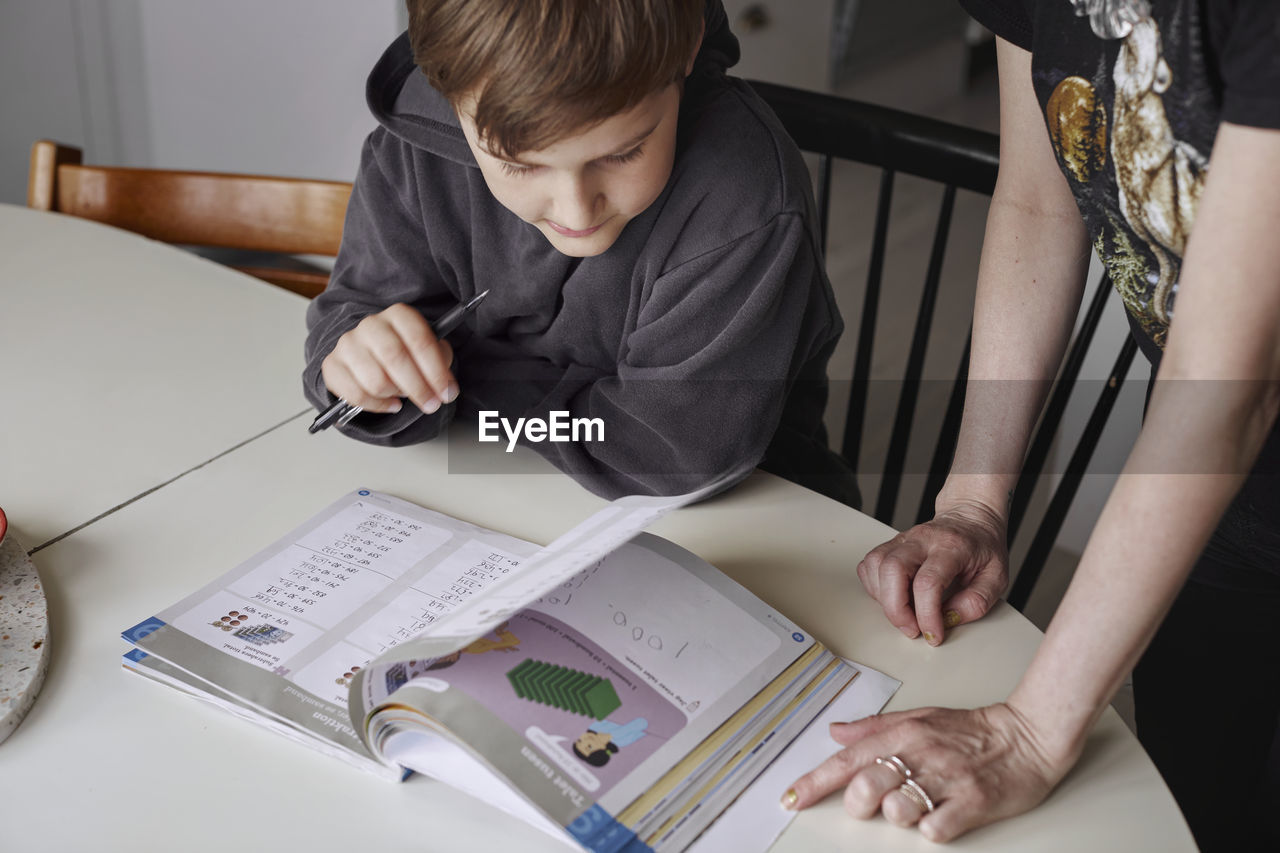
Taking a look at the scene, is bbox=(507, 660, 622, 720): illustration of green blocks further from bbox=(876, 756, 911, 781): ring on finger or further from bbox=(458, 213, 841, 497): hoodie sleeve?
bbox=(458, 213, 841, 497): hoodie sleeve

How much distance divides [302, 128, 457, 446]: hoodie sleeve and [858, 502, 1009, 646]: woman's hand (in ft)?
1.42

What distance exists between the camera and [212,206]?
1476 mm

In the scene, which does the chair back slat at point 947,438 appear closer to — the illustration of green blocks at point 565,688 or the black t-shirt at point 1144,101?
the black t-shirt at point 1144,101

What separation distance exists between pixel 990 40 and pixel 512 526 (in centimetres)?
370

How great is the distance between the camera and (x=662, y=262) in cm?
98

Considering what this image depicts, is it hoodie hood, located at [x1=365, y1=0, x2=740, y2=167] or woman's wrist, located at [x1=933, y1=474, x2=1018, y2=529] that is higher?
hoodie hood, located at [x1=365, y1=0, x2=740, y2=167]

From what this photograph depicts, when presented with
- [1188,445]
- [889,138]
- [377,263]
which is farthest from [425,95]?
[1188,445]

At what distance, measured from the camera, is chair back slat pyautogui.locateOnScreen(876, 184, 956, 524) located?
1.21m

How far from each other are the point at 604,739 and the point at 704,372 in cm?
38

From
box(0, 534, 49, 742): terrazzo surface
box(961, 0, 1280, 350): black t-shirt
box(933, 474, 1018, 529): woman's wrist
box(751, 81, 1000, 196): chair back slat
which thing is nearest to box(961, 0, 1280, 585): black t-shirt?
box(961, 0, 1280, 350): black t-shirt

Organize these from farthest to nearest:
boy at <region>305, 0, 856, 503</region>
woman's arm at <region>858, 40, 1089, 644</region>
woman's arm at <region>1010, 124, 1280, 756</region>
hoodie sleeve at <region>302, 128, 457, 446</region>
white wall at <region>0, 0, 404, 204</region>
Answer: white wall at <region>0, 0, 404, 204</region>
hoodie sleeve at <region>302, 128, 457, 446</region>
woman's arm at <region>858, 40, 1089, 644</region>
boy at <region>305, 0, 856, 503</region>
woman's arm at <region>1010, 124, 1280, 756</region>

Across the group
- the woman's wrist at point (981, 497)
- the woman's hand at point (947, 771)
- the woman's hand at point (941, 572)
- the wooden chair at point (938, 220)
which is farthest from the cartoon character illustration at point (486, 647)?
the wooden chair at point (938, 220)

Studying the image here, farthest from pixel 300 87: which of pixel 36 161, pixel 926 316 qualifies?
pixel 926 316

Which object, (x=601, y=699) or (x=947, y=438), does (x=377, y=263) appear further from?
(x=947, y=438)
